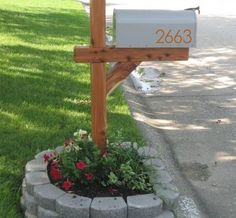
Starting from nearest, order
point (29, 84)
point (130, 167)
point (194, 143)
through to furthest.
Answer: point (130, 167) < point (194, 143) < point (29, 84)

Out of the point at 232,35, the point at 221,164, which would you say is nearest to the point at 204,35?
the point at 232,35

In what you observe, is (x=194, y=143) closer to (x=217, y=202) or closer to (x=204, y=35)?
(x=217, y=202)

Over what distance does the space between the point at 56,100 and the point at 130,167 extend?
230cm

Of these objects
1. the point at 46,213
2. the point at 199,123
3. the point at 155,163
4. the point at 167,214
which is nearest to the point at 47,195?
the point at 46,213

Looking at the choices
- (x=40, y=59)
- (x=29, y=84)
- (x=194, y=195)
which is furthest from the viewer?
(x=40, y=59)

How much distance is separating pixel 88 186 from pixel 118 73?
76cm

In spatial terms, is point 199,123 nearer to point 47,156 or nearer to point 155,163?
point 155,163

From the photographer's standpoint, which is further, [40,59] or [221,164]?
[40,59]

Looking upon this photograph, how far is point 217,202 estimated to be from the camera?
401cm

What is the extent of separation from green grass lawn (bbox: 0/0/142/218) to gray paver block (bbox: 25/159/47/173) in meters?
0.17

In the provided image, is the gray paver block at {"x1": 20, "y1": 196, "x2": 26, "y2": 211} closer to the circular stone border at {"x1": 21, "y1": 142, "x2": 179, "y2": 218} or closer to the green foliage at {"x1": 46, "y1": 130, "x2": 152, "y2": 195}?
the circular stone border at {"x1": 21, "y1": 142, "x2": 179, "y2": 218}

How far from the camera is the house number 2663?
133 inches

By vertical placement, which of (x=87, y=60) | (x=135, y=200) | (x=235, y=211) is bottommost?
(x=235, y=211)

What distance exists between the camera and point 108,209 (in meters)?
3.22
